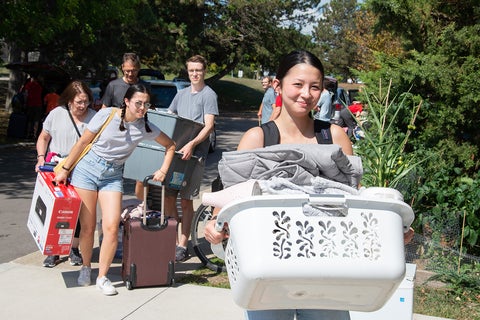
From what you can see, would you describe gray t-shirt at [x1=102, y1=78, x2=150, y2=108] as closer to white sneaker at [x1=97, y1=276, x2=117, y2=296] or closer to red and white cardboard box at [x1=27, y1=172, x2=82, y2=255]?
red and white cardboard box at [x1=27, y1=172, x2=82, y2=255]

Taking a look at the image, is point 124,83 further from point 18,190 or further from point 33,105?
point 33,105

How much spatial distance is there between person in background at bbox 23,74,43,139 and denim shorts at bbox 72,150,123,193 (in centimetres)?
1253

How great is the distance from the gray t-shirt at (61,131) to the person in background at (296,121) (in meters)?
3.65

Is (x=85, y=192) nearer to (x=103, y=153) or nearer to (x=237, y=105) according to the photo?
(x=103, y=153)

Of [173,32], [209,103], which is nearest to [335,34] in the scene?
[173,32]

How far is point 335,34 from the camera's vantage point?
75188 millimetres

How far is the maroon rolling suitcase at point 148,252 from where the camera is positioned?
5.77 meters

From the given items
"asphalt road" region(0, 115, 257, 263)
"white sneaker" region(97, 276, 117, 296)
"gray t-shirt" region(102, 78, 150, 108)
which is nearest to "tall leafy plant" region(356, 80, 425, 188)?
"gray t-shirt" region(102, 78, 150, 108)

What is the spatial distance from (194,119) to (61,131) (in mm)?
1284

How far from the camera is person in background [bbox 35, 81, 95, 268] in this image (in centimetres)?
636

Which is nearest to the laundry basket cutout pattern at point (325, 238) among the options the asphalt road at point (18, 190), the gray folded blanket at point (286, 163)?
the gray folded blanket at point (286, 163)

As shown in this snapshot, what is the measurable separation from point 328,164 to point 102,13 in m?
14.7

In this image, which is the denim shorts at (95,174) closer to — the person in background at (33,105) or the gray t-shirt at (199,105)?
the gray t-shirt at (199,105)

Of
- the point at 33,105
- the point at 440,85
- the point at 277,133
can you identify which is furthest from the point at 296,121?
the point at 33,105
